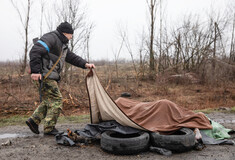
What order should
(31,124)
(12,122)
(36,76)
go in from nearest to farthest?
(36,76)
(31,124)
(12,122)

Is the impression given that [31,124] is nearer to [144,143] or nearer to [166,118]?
[144,143]

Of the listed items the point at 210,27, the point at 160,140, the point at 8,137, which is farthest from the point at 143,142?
the point at 210,27

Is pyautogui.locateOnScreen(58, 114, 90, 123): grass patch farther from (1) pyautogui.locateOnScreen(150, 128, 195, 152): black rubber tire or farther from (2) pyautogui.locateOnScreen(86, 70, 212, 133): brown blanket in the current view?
(1) pyautogui.locateOnScreen(150, 128, 195, 152): black rubber tire

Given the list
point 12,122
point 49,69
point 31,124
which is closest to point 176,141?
point 49,69

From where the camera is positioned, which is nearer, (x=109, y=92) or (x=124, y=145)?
(x=124, y=145)

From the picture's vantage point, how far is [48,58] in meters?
4.46

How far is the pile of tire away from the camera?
361 cm

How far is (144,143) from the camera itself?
3.73 meters

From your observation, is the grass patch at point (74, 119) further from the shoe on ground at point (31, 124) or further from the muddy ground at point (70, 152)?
the muddy ground at point (70, 152)

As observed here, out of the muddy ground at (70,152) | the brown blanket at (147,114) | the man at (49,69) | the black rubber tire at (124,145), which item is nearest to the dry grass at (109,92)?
the man at (49,69)

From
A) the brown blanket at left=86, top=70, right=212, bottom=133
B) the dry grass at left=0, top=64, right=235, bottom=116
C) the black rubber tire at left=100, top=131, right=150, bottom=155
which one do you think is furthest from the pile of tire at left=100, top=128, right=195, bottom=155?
the dry grass at left=0, top=64, right=235, bottom=116

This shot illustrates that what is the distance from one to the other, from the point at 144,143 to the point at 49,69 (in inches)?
91.8

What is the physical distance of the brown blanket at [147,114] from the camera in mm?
4307

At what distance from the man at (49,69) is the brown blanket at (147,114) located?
0.61 m
